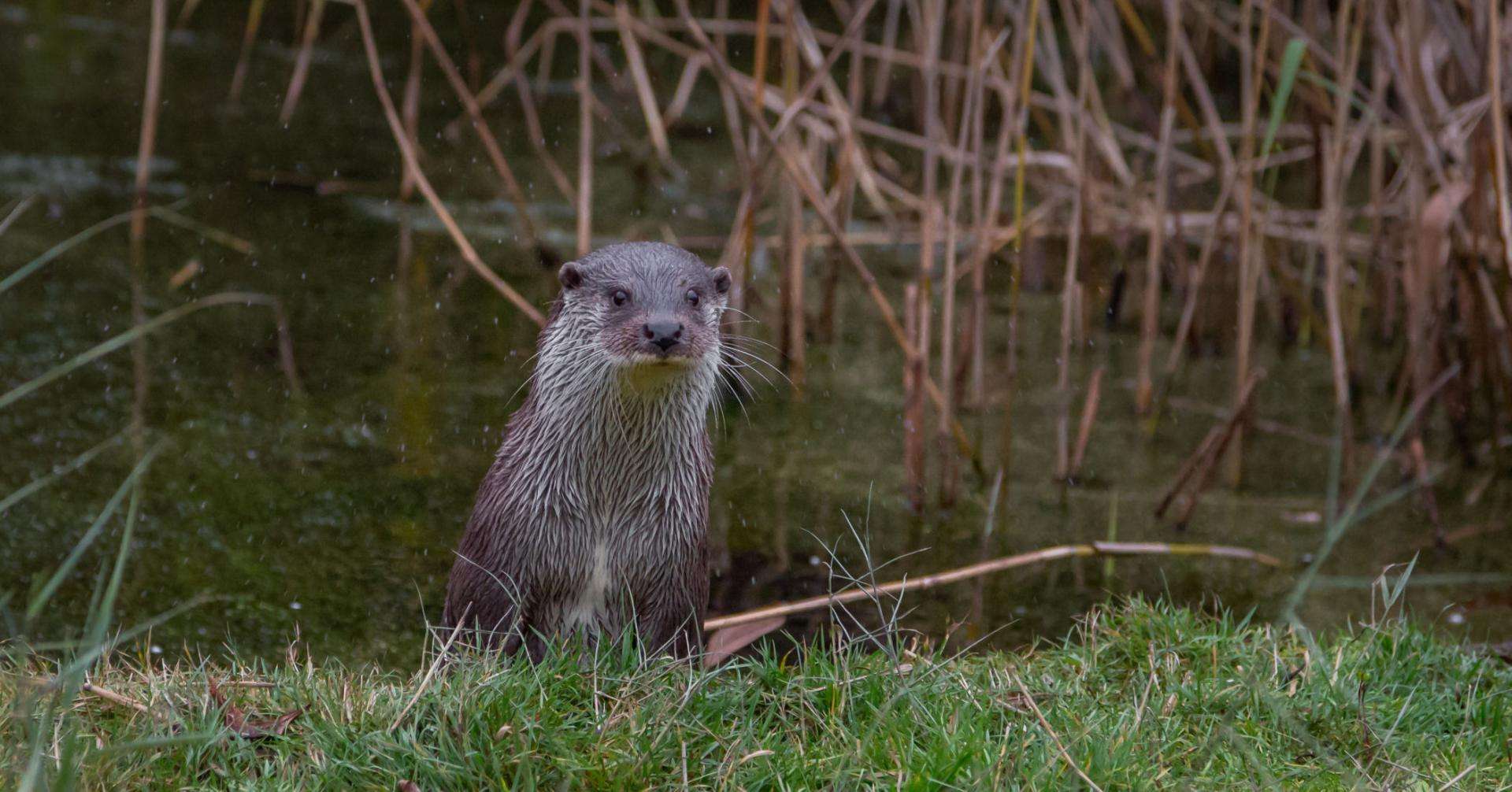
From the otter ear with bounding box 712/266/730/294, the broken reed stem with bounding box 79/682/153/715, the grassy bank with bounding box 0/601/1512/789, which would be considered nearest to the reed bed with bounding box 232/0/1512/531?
the otter ear with bounding box 712/266/730/294

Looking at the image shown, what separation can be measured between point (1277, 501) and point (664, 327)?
2.66 m

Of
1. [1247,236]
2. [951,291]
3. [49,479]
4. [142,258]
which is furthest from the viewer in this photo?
[142,258]

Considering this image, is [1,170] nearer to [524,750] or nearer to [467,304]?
[467,304]

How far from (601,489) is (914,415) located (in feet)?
5.29

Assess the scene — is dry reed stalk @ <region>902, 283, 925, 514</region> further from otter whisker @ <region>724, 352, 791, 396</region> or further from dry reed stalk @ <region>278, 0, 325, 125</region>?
dry reed stalk @ <region>278, 0, 325, 125</region>

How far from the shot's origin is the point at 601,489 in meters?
2.96

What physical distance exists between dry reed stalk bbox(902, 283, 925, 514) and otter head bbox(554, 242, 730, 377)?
1.28 m

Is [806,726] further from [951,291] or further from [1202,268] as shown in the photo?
[1202,268]

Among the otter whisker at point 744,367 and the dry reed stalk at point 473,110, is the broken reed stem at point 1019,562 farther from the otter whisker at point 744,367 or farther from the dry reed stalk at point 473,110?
the dry reed stalk at point 473,110

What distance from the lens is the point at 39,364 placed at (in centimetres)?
470

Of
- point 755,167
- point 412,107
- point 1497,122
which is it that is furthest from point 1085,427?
point 412,107

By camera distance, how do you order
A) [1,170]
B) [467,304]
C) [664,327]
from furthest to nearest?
[1,170] → [467,304] → [664,327]

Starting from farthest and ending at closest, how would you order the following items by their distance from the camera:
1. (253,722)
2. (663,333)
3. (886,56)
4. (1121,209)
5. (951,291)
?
1. (1121,209)
2. (886,56)
3. (951,291)
4. (663,333)
5. (253,722)

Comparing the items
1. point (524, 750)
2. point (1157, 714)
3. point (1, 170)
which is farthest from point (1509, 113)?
point (1, 170)
